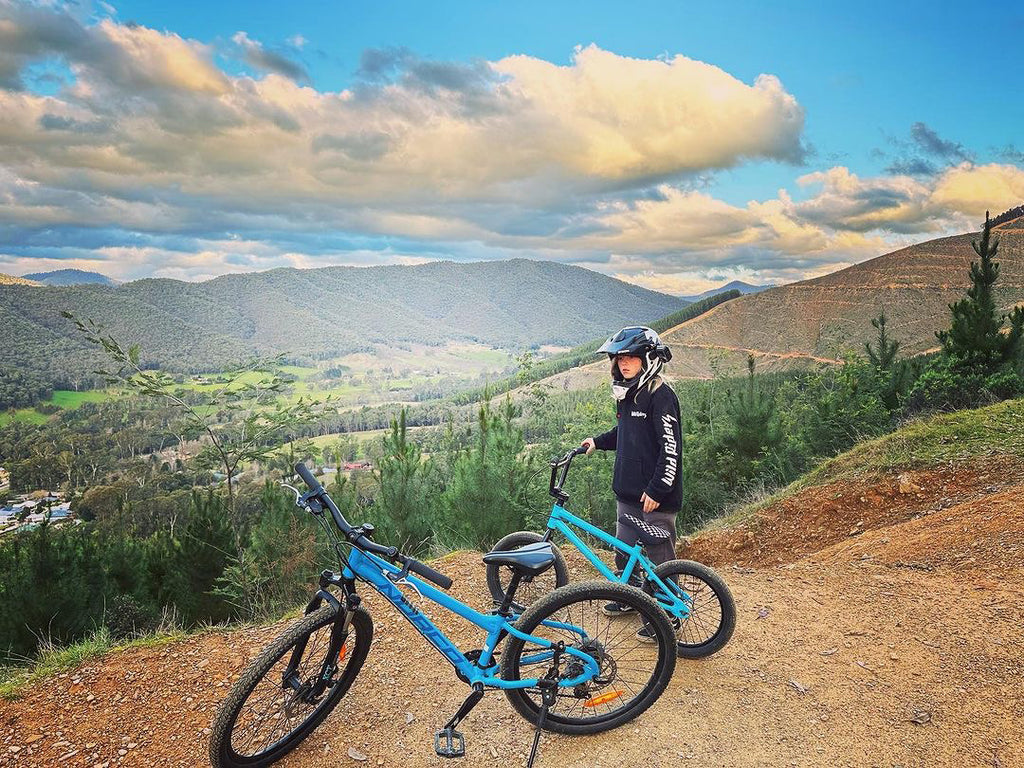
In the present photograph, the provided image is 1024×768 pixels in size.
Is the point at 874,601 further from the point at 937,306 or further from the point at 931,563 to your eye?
the point at 937,306

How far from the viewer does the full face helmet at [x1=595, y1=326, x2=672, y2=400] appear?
4.32 metres

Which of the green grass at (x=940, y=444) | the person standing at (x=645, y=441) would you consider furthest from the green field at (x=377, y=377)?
the person standing at (x=645, y=441)

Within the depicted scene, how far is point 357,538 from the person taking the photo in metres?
3.16

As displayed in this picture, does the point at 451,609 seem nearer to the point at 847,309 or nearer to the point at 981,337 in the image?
the point at 981,337

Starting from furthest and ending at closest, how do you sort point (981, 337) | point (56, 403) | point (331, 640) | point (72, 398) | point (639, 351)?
point (72, 398) → point (56, 403) → point (981, 337) → point (639, 351) → point (331, 640)

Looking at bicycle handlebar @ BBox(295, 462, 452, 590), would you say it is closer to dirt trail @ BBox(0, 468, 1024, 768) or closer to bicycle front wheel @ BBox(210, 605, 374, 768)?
bicycle front wheel @ BBox(210, 605, 374, 768)

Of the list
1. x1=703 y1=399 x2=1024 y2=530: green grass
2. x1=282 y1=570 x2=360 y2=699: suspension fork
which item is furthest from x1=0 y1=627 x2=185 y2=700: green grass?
x1=703 y1=399 x2=1024 y2=530: green grass

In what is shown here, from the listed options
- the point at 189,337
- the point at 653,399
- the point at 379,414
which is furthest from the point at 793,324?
the point at 189,337

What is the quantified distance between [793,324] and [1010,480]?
232ft

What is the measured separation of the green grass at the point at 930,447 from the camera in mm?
8508

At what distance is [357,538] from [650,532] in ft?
7.81

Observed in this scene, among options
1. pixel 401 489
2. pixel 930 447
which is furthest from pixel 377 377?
pixel 930 447

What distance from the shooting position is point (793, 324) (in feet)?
234

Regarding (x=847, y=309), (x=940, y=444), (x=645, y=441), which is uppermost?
(x=847, y=309)
